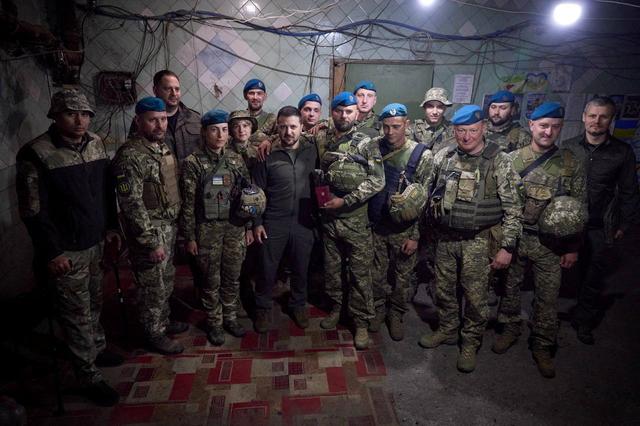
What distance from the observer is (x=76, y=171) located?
287 cm

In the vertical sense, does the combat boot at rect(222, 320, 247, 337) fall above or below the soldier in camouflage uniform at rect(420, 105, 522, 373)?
below

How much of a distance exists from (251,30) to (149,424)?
583 cm

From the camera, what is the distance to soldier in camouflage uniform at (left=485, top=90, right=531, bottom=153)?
4.76 m

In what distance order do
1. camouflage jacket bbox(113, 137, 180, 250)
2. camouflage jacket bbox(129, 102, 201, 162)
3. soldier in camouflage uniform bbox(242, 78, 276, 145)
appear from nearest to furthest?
camouflage jacket bbox(113, 137, 180, 250), camouflage jacket bbox(129, 102, 201, 162), soldier in camouflage uniform bbox(242, 78, 276, 145)

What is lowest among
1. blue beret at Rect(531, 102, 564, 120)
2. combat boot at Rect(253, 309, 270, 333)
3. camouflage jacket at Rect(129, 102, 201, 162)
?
combat boot at Rect(253, 309, 270, 333)

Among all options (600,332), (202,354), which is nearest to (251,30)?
(202,354)

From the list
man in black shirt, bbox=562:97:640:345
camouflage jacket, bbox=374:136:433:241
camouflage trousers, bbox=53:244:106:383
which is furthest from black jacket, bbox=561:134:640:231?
camouflage trousers, bbox=53:244:106:383

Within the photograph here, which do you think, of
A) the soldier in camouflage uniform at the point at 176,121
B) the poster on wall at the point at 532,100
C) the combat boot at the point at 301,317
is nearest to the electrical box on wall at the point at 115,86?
the soldier in camouflage uniform at the point at 176,121

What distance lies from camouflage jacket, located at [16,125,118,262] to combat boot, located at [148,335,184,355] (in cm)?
122

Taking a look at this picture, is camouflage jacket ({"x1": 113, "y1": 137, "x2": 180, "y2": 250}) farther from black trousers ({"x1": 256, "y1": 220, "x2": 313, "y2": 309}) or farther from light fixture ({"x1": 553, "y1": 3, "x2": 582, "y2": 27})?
light fixture ({"x1": 553, "y1": 3, "x2": 582, "y2": 27})

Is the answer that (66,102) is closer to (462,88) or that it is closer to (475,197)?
(475,197)

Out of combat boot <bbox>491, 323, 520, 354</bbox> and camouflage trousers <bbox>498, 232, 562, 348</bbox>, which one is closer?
camouflage trousers <bbox>498, 232, 562, 348</bbox>

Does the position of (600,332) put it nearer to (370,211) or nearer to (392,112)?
(370,211)

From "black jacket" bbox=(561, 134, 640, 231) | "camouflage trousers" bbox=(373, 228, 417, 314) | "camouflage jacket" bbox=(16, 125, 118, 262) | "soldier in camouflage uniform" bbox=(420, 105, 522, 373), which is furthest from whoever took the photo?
"camouflage trousers" bbox=(373, 228, 417, 314)
